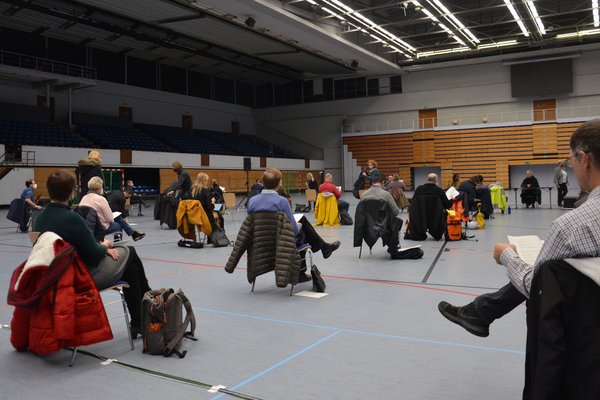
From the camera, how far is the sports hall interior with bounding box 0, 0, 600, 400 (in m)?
2.78

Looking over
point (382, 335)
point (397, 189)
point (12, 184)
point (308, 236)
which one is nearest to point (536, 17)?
point (397, 189)

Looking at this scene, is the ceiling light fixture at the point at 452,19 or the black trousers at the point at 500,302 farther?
the ceiling light fixture at the point at 452,19

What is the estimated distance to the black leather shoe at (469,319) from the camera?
2529 millimetres

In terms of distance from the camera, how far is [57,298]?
2.69 meters

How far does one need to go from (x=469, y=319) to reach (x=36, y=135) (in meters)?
20.1

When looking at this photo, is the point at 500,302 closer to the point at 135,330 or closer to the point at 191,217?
the point at 135,330

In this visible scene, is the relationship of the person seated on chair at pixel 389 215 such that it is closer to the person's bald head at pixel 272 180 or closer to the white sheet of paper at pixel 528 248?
the person's bald head at pixel 272 180

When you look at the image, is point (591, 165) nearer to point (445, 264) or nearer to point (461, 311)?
point (461, 311)

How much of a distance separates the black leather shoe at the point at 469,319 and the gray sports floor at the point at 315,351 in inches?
9.9

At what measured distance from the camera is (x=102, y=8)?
17.8 meters

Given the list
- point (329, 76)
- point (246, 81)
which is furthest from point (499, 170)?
point (246, 81)

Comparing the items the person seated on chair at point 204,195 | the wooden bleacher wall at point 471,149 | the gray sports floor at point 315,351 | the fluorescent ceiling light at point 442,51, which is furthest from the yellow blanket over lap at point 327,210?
the fluorescent ceiling light at point 442,51

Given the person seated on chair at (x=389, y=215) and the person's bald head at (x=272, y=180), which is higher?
the person's bald head at (x=272, y=180)

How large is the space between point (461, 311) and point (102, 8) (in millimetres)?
18911
